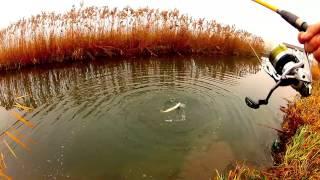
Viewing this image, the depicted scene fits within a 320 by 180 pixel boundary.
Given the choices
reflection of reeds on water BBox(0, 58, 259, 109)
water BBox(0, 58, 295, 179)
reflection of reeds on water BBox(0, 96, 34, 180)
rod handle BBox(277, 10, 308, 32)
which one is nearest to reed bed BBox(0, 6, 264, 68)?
reflection of reeds on water BBox(0, 58, 259, 109)

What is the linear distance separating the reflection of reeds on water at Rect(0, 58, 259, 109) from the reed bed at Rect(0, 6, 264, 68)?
22.4 inches

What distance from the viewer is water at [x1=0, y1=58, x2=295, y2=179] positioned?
18.4ft

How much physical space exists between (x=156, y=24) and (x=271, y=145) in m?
6.28

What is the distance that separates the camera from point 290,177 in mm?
4594

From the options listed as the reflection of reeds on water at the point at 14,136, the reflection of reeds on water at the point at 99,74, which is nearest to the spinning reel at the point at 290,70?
the reflection of reeds on water at the point at 14,136

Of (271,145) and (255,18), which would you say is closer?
(271,145)

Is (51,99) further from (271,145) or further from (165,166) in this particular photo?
(271,145)

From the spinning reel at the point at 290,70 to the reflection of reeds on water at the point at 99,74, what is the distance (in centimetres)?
495

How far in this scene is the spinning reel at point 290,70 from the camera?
3537mm

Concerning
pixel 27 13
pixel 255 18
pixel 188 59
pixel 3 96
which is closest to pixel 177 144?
pixel 3 96

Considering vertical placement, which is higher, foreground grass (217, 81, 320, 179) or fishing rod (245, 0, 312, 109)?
fishing rod (245, 0, 312, 109)

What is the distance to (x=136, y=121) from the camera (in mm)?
6895

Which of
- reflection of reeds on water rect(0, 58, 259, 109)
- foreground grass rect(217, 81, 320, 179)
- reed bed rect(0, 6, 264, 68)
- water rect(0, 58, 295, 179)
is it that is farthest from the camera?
reed bed rect(0, 6, 264, 68)

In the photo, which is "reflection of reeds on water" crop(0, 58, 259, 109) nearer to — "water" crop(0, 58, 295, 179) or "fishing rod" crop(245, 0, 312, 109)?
"water" crop(0, 58, 295, 179)
